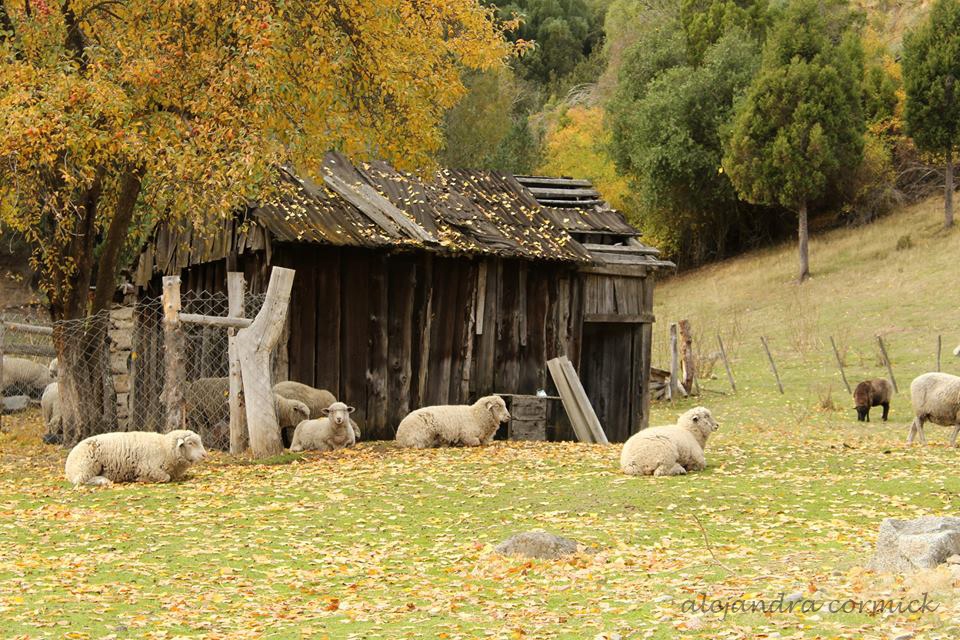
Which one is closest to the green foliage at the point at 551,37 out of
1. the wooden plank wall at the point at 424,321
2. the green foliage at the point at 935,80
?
the green foliage at the point at 935,80

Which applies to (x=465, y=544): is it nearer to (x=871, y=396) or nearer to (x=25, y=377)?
(x=871, y=396)

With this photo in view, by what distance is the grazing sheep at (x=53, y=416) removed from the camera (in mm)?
20328

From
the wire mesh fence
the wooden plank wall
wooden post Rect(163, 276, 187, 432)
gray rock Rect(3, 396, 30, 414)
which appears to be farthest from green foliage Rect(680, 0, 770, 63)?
wooden post Rect(163, 276, 187, 432)

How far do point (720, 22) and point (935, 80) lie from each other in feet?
46.6

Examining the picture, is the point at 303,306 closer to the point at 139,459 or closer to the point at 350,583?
the point at 139,459

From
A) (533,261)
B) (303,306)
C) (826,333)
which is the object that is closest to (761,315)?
(826,333)

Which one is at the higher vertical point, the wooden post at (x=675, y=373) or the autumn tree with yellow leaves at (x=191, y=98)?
the autumn tree with yellow leaves at (x=191, y=98)

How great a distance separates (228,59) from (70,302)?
5.44 metres

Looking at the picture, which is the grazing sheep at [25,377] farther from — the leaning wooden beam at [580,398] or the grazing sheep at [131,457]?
the grazing sheep at [131,457]

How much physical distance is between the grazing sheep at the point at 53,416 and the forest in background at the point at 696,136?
31173mm

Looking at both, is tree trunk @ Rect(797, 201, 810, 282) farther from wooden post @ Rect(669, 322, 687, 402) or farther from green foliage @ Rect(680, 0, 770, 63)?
wooden post @ Rect(669, 322, 687, 402)

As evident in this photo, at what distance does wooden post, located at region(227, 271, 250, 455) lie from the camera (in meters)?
16.9

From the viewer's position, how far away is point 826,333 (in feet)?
132

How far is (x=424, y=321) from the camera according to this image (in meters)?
21.4
